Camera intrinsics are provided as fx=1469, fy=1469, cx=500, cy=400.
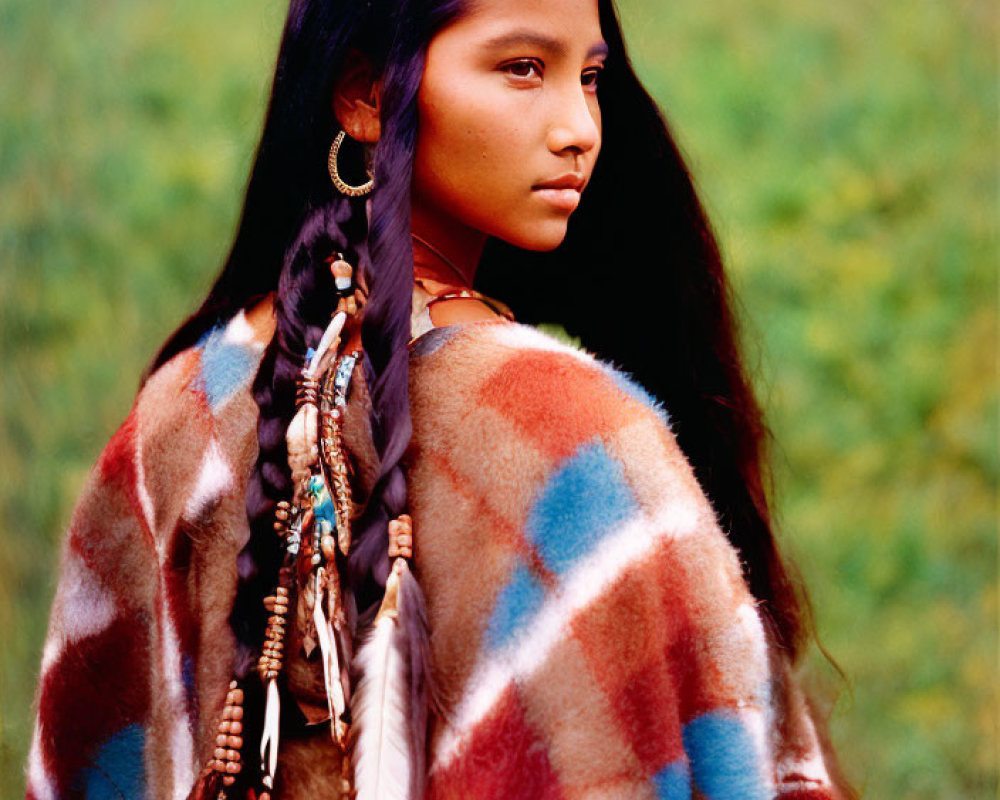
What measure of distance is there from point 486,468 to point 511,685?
0.26m

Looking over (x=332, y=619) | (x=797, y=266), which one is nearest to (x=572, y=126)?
(x=332, y=619)

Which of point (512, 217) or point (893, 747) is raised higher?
point (512, 217)

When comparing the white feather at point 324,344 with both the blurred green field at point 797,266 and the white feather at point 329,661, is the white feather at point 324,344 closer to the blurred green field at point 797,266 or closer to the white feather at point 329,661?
the white feather at point 329,661

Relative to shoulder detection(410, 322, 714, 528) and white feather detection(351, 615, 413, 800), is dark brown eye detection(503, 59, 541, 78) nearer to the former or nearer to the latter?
shoulder detection(410, 322, 714, 528)

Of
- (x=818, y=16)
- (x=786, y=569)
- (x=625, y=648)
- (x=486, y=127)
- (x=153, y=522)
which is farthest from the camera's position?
(x=818, y=16)

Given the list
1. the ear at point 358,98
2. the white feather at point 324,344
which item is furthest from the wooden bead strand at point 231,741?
the ear at point 358,98

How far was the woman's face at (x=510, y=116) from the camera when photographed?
189 centimetres

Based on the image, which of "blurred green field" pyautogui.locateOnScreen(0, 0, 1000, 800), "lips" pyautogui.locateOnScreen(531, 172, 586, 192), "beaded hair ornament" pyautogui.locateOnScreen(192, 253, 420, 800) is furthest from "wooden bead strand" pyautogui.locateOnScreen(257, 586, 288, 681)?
"blurred green field" pyautogui.locateOnScreen(0, 0, 1000, 800)

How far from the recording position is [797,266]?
6.12m

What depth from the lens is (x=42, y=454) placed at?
5250mm

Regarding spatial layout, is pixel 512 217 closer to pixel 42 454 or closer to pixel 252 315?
pixel 252 315

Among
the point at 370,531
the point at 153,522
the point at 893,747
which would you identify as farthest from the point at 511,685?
the point at 893,747

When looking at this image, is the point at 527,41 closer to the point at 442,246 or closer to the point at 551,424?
the point at 442,246

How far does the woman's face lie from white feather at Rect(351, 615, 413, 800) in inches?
23.5
